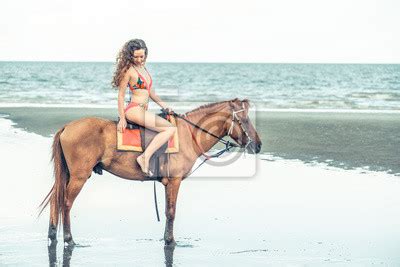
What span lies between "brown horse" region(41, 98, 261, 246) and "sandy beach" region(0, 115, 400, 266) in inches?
19.7

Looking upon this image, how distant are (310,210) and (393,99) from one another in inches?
1418

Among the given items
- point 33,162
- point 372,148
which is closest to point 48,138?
point 33,162

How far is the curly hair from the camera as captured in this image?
9383mm

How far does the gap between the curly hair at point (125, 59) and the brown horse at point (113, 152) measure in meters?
0.56

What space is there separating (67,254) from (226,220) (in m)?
2.67

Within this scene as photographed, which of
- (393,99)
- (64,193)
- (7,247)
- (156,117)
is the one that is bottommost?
(7,247)

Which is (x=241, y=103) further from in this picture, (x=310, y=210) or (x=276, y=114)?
(x=276, y=114)

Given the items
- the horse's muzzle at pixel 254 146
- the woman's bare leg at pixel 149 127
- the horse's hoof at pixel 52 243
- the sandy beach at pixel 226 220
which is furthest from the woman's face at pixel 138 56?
the horse's hoof at pixel 52 243

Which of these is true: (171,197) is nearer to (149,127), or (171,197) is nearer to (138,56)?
(149,127)

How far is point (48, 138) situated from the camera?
21.4m

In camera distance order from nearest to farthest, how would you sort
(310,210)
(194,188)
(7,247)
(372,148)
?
(7,247) → (310,210) → (194,188) → (372,148)

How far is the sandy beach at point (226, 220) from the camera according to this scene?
8742 millimetres

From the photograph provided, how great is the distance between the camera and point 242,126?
964cm

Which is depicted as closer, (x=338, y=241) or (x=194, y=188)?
(x=338, y=241)
